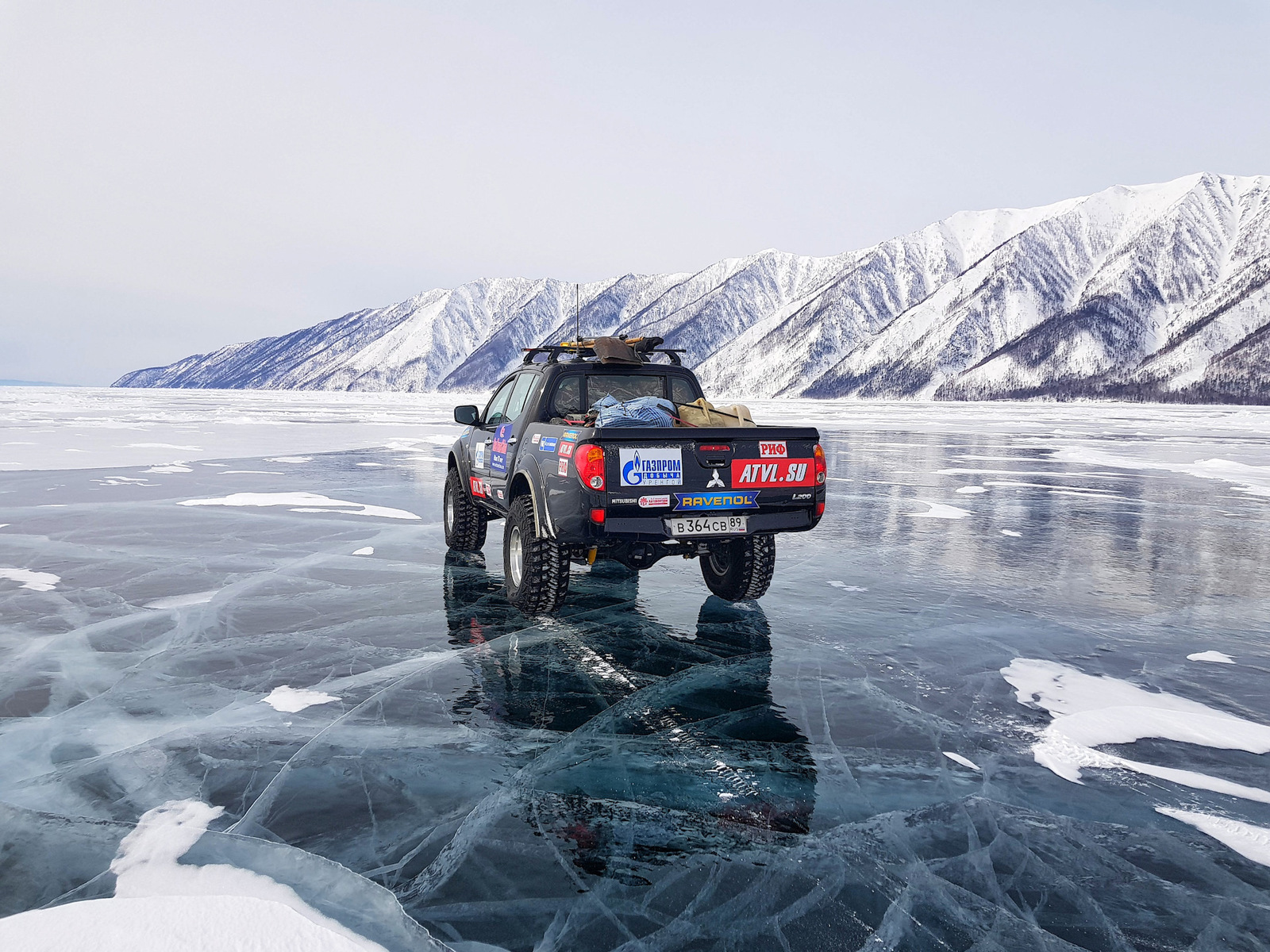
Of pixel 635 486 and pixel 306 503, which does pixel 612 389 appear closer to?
pixel 635 486

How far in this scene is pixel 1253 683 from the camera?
17.0 feet

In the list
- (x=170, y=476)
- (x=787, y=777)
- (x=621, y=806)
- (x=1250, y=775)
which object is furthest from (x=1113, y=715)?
(x=170, y=476)

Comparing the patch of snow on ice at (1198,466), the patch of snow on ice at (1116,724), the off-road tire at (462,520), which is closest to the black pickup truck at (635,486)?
the off-road tire at (462,520)

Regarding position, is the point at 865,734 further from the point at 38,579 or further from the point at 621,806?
the point at 38,579

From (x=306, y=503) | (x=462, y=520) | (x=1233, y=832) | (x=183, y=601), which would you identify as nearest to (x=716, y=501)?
(x=1233, y=832)

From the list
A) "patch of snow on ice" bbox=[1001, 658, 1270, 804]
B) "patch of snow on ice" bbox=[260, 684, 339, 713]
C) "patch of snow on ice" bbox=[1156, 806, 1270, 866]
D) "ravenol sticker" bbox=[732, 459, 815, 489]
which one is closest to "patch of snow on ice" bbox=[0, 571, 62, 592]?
"patch of snow on ice" bbox=[260, 684, 339, 713]

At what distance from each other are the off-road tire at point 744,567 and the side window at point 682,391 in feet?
4.48

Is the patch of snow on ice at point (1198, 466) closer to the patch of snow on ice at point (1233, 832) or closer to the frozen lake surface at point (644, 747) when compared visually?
the frozen lake surface at point (644, 747)

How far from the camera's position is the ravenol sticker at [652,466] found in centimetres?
573

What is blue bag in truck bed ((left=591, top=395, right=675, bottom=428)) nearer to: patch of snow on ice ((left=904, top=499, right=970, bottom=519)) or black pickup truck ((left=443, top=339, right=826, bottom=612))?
black pickup truck ((left=443, top=339, right=826, bottom=612))

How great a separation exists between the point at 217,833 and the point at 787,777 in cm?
240

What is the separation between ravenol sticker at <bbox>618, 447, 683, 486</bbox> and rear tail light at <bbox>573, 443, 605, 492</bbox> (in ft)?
0.44

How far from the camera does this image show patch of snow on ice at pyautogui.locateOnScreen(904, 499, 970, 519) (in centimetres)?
1171

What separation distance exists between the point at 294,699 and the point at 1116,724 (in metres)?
4.58
